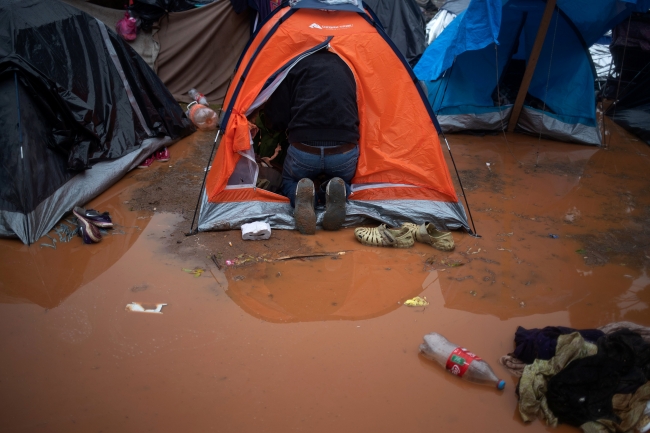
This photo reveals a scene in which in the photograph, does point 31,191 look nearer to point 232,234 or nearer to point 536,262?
point 232,234

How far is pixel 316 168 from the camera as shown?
4.40 metres

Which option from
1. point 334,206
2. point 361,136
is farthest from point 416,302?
point 361,136

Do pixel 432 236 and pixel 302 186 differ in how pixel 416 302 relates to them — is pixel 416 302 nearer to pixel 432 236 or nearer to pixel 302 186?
pixel 432 236

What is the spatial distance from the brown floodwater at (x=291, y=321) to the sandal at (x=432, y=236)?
0.12m

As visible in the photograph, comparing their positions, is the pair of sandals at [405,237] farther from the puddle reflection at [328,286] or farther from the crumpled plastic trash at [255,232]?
the crumpled plastic trash at [255,232]

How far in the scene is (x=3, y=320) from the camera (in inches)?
127

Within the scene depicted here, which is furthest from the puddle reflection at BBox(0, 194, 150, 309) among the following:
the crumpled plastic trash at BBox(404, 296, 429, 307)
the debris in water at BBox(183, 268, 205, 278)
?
the crumpled plastic trash at BBox(404, 296, 429, 307)

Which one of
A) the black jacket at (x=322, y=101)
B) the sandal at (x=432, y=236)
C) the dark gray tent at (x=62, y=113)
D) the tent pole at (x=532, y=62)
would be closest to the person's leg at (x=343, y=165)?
the black jacket at (x=322, y=101)

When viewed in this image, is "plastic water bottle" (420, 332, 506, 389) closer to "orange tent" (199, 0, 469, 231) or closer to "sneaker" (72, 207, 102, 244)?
"orange tent" (199, 0, 469, 231)

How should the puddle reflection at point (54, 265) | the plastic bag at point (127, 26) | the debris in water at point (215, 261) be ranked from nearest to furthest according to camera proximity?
1. the puddle reflection at point (54, 265)
2. the debris in water at point (215, 261)
3. the plastic bag at point (127, 26)

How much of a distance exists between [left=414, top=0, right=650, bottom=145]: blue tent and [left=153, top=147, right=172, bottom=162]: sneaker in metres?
3.76

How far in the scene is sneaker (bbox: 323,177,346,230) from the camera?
14.0 ft

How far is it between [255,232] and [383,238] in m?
1.11

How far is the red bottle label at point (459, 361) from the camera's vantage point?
2.89 m
